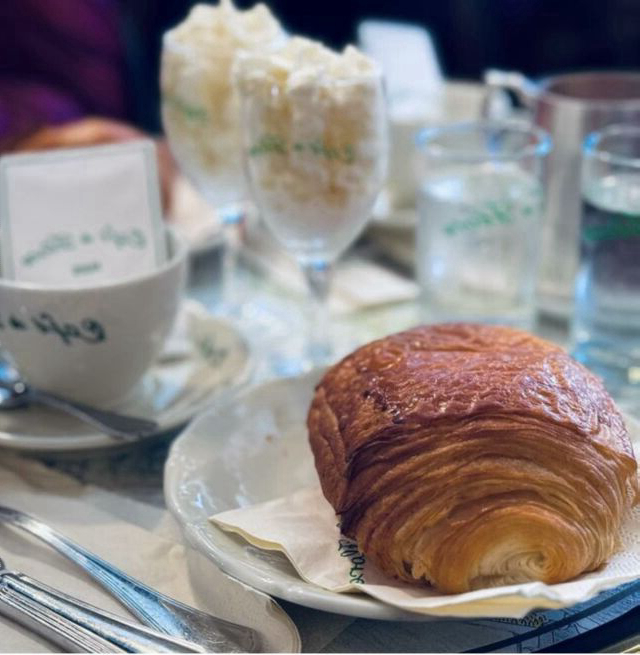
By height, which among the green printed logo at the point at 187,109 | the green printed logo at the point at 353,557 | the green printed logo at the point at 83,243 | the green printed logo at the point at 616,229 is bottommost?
the green printed logo at the point at 353,557

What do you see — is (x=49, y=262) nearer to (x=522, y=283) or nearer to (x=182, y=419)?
(x=182, y=419)

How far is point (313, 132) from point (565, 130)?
33 centimetres

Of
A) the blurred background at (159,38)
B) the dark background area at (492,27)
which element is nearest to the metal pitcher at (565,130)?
the blurred background at (159,38)

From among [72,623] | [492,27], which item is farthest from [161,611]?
[492,27]

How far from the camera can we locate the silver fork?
0.54 metres

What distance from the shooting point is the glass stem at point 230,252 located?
1.04 metres

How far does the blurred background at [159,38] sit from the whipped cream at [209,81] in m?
0.52

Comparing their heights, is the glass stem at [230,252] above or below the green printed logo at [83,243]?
below

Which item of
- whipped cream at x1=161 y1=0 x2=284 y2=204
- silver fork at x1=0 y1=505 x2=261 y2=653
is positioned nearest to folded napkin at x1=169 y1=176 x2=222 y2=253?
whipped cream at x1=161 y1=0 x2=284 y2=204

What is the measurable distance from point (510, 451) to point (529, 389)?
45 mm

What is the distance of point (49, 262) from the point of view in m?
0.81

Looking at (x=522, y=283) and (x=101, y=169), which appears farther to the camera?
(x=522, y=283)

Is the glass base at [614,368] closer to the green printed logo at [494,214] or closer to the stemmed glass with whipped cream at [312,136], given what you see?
the green printed logo at [494,214]

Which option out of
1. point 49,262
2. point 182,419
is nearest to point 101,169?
point 49,262
